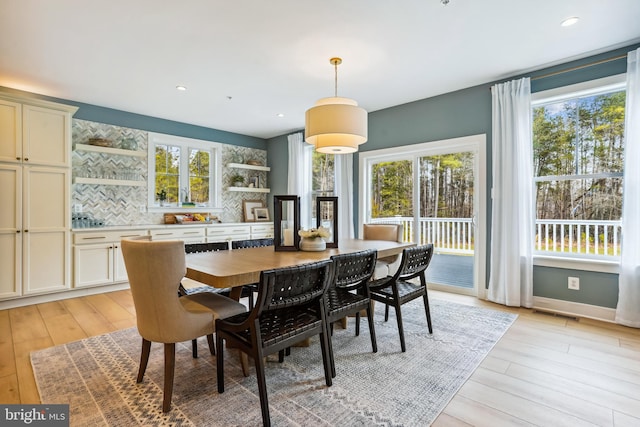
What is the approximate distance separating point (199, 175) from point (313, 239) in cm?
373

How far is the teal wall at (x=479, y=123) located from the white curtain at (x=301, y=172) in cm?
110

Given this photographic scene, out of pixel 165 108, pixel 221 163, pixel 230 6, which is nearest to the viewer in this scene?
pixel 230 6

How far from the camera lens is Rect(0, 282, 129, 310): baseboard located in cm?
364

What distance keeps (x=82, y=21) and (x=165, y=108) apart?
7.18 ft

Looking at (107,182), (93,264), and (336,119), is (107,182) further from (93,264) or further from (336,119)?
(336,119)

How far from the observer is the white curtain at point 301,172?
19.1 ft

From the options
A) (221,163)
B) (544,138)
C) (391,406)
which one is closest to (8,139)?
(221,163)

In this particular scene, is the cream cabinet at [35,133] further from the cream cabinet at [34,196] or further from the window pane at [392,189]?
the window pane at [392,189]

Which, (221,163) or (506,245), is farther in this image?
(221,163)

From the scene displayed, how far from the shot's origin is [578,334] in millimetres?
2820

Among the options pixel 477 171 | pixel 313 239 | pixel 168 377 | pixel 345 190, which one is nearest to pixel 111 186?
pixel 345 190

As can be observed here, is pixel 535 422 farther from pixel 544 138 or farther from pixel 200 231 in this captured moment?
pixel 200 231

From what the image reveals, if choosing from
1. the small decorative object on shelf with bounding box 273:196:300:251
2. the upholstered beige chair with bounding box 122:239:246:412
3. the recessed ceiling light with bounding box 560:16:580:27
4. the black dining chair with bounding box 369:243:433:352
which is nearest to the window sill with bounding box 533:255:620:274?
the black dining chair with bounding box 369:243:433:352

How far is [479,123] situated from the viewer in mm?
3893
